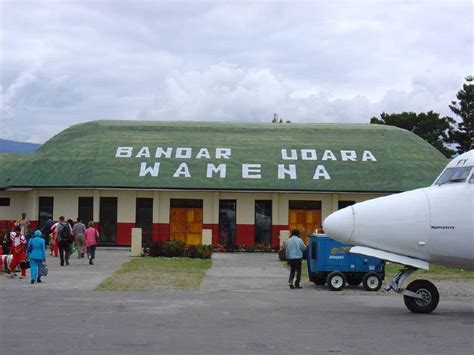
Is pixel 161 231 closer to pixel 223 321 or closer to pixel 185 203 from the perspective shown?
pixel 185 203

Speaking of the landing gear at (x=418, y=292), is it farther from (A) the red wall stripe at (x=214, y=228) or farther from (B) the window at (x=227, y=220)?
(B) the window at (x=227, y=220)

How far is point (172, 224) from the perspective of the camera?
1469 inches

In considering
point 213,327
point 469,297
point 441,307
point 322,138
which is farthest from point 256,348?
point 322,138

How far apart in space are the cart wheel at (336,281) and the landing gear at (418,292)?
219 inches

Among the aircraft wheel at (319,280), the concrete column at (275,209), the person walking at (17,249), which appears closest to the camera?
the aircraft wheel at (319,280)

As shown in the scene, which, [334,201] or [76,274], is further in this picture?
[334,201]

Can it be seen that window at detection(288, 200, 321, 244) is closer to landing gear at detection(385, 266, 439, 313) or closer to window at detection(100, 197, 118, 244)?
window at detection(100, 197, 118, 244)

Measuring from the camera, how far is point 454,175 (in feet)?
49.1

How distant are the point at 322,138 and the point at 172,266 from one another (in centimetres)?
1708

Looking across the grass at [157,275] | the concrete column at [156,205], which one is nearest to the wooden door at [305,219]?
the concrete column at [156,205]

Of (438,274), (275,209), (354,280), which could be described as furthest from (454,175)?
(275,209)

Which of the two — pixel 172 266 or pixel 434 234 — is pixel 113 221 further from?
pixel 434 234

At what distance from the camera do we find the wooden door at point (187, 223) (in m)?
37.4

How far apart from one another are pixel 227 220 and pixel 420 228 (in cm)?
2331
